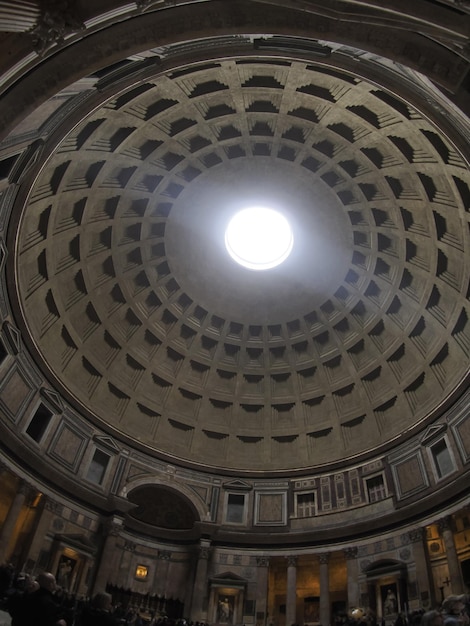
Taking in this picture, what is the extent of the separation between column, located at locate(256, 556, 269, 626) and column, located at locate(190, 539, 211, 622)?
3.00 m

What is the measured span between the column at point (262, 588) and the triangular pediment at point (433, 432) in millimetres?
11809

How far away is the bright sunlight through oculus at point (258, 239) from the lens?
37.3 m

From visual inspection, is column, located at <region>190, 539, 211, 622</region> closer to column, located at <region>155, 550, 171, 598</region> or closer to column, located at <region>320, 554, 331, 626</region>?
column, located at <region>155, 550, 171, 598</region>

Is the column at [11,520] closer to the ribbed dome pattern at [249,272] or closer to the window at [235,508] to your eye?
the ribbed dome pattern at [249,272]

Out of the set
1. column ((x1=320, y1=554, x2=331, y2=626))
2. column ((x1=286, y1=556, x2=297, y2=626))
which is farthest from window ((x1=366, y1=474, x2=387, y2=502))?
column ((x1=286, y1=556, x2=297, y2=626))

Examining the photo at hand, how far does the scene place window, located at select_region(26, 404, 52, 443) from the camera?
26625 mm

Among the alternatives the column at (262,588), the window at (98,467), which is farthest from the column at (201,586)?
the window at (98,467)

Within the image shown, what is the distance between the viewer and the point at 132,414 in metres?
33.9

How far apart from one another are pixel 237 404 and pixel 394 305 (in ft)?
44.6

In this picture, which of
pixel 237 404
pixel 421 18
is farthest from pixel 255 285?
pixel 421 18

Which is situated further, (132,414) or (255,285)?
(255,285)

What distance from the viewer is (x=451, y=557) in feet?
75.3

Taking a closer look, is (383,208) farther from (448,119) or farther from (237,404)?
(237,404)

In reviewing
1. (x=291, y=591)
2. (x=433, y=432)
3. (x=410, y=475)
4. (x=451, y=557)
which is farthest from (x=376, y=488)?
(x=291, y=591)
